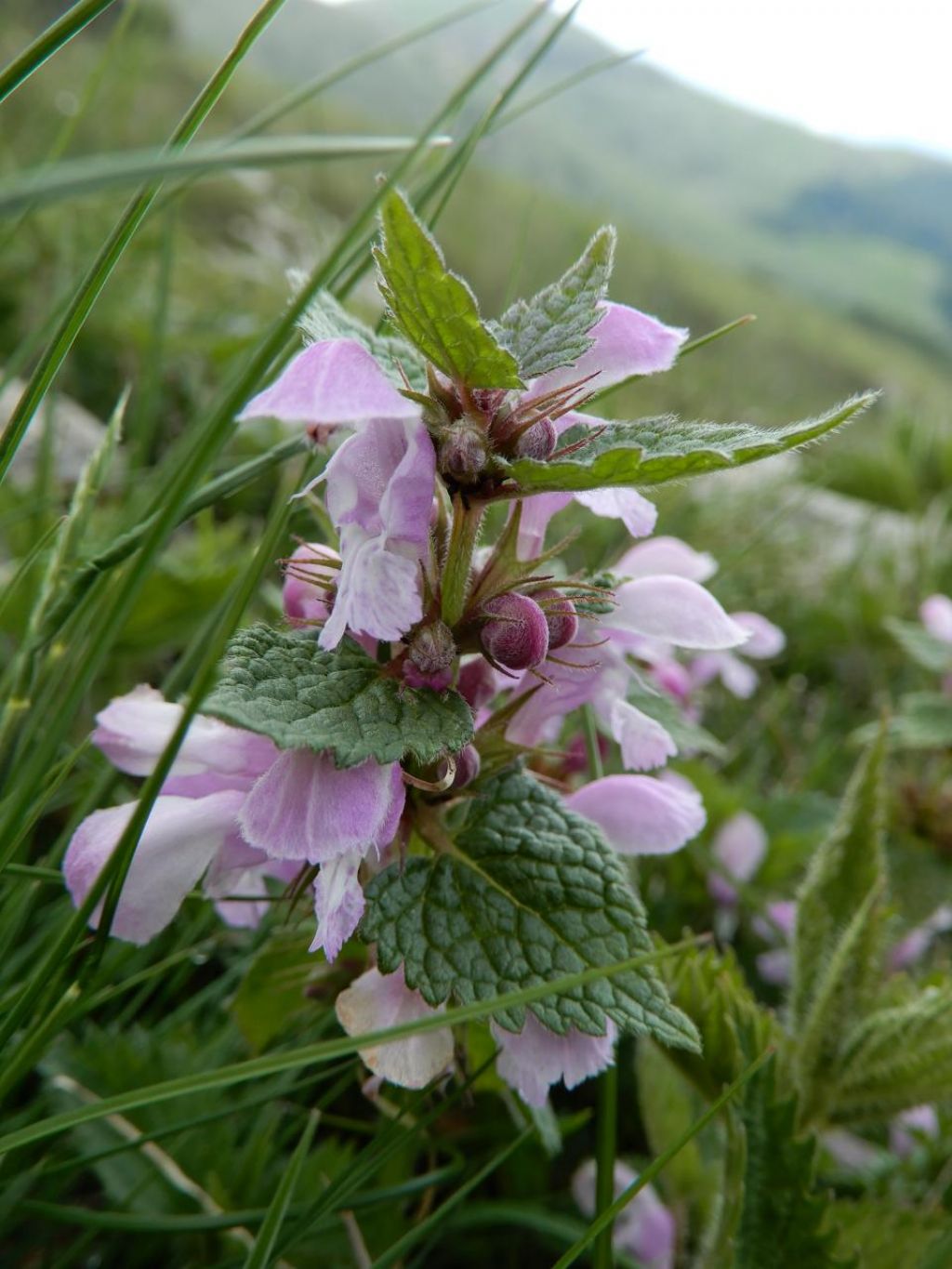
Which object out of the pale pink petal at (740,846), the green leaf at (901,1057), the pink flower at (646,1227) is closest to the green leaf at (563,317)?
the green leaf at (901,1057)

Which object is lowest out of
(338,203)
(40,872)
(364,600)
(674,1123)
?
(338,203)

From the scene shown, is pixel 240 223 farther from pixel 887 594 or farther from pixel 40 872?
pixel 40 872

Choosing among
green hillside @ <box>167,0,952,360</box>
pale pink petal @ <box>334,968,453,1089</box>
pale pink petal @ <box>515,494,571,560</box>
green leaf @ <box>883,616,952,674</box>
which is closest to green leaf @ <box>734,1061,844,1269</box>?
pale pink petal @ <box>334,968,453,1089</box>

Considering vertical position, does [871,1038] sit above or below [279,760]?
below

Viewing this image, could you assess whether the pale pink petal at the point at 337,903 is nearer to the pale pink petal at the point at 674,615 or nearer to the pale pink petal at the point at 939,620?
the pale pink petal at the point at 674,615

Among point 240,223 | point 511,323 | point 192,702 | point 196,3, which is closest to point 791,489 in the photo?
point 511,323

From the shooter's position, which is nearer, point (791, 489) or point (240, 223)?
point (791, 489)
